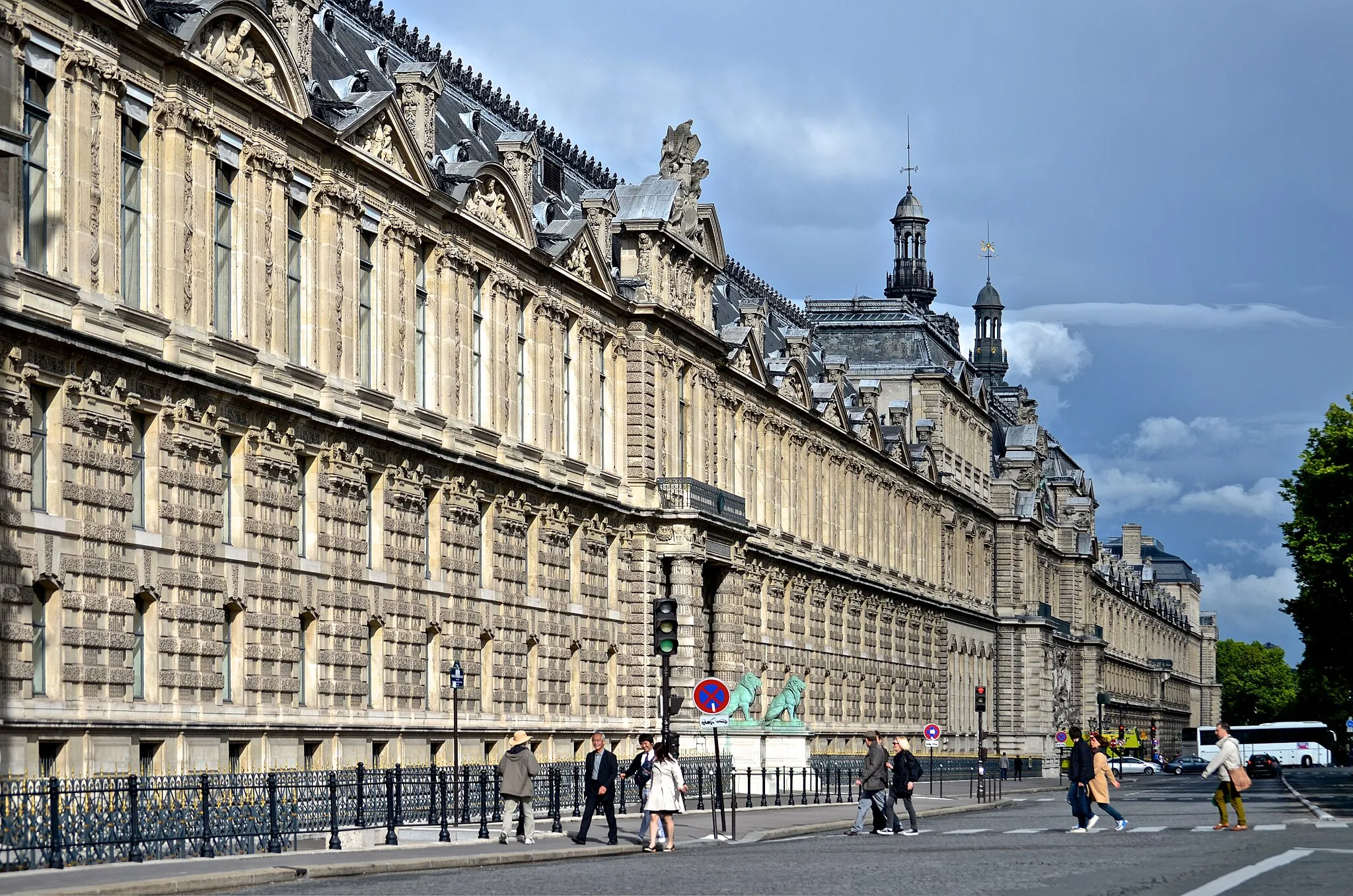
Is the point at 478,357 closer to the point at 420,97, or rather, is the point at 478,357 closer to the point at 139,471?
the point at 420,97

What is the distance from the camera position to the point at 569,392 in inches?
2266

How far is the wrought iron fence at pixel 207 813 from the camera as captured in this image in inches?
1043

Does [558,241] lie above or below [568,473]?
above

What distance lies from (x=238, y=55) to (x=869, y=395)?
A: 55951 millimetres

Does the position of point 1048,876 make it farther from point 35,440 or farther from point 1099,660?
point 1099,660

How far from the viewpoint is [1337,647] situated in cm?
7662

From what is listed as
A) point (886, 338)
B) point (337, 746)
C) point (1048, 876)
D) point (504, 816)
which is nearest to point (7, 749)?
point (504, 816)

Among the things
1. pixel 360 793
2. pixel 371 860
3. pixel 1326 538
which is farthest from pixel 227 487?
pixel 1326 538

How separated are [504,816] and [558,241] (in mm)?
23490

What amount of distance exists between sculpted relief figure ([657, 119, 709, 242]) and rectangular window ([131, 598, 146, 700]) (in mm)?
29965

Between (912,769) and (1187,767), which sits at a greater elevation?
(912,769)

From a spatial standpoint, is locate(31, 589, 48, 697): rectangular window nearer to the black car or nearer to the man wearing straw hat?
the man wearing straw hat

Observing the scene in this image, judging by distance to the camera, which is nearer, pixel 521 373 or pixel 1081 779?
pixel 1081 779

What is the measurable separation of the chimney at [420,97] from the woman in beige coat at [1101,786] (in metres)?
18.8
